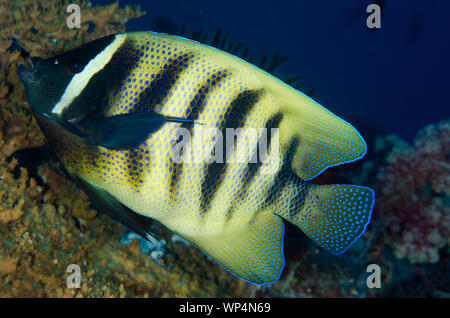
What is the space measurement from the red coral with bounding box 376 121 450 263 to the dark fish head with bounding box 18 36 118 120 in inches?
154

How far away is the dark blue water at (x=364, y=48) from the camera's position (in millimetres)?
51000

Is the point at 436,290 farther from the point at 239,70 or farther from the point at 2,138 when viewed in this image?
the point at 2,138

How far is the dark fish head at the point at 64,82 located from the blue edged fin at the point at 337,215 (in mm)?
1130

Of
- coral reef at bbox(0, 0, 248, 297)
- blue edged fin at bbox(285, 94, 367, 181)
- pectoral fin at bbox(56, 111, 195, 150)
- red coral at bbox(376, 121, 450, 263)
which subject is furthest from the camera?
red coral at bbox(376, 121, 450, 263)

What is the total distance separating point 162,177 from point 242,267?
61cm

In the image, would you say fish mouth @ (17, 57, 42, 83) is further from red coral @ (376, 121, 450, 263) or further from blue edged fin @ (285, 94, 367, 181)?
red coral @ (376, 121, 450, 263)

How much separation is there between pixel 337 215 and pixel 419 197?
3.18m

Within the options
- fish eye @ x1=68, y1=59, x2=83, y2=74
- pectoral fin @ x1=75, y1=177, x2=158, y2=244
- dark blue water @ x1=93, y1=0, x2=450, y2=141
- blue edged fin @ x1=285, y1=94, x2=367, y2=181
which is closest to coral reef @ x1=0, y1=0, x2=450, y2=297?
pectoral fin @ x1=75, y1=177, x2=158, y2=244

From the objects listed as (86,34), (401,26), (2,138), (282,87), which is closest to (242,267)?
(282,87)

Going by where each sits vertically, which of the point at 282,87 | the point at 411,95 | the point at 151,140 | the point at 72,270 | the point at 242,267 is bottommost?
the point at 411,95

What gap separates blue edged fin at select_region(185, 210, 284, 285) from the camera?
1.41 metres

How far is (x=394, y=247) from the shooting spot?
3660 millimetres

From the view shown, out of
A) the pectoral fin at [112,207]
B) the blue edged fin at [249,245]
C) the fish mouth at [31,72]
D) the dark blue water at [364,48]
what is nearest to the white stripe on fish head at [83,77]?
the fish mouth at [31,72]

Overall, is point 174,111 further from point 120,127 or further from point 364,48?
point 364,48
